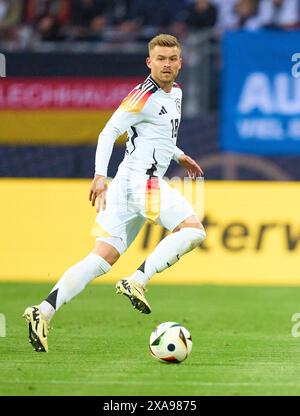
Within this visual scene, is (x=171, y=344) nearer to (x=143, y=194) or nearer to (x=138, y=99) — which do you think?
(x=143, y=194)

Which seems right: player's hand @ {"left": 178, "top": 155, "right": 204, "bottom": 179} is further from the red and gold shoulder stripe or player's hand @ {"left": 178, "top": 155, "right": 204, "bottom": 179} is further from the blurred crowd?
the blurred crowd

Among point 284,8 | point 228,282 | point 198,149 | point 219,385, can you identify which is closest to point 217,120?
point 198,149

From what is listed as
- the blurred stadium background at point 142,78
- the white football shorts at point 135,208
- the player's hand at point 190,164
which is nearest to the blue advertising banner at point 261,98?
the blurred stadium background at point 142,78

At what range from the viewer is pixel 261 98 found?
694 inches

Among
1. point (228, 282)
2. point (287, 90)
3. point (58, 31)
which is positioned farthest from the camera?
point (58, 31)

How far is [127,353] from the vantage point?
8.54m

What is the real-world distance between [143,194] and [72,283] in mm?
923

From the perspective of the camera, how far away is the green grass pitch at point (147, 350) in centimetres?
705

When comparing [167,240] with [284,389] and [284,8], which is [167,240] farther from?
[284,8]

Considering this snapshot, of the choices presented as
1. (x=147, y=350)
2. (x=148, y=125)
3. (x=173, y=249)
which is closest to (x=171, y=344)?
(x=147, y=350)

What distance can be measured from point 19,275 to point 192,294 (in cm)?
248

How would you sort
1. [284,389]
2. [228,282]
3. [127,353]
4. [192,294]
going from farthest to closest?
[228,282], [192,294], [127,353], [284,389]

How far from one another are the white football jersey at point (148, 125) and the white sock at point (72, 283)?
0.83 m

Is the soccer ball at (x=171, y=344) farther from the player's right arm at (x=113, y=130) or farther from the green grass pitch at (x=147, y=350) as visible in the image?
the player's right arm at (x=113, y=130)
